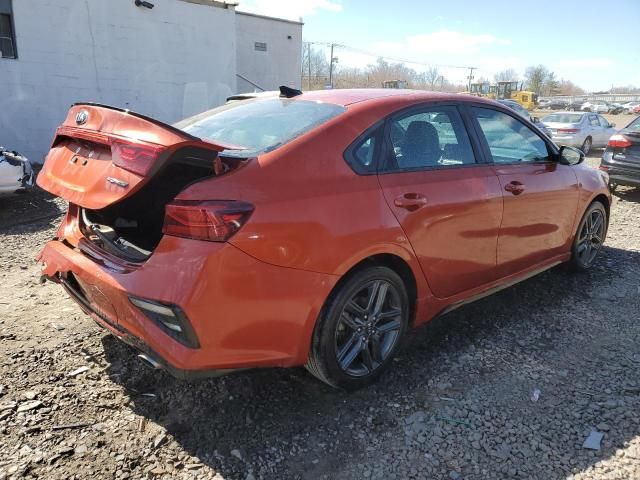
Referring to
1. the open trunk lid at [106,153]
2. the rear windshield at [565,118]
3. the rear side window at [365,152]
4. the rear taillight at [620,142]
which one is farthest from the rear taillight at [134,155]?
the rear windshield at [565,118]

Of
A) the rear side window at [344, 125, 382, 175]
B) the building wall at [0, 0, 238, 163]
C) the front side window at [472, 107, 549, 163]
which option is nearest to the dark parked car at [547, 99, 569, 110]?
the building wall at [0, 0, 238, 163]

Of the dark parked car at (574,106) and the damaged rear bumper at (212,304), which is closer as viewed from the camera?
the damaged rear bumper at (212,304)

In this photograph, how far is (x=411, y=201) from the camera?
2.84 metres

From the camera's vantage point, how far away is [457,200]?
311 centimetres

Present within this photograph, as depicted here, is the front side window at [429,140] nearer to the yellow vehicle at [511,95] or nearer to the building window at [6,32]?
the building window at [6,32]

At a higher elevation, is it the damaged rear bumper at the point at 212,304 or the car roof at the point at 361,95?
the car roof at the point at 361,95

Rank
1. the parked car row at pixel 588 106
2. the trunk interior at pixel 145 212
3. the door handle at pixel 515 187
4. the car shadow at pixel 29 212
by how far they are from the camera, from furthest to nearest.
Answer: the parked car row at pixel 588 106 < the car shadow at pixel 29 212 < the door handle at pixel 515 187 < the trunk interior at pixel 145 212

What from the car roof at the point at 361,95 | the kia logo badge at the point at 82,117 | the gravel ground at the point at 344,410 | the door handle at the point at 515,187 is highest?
the car roof at the point at 361,95

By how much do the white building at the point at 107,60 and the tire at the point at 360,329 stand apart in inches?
404

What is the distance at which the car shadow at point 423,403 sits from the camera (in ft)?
7.88

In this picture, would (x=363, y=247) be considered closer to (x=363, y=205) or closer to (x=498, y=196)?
(x=363, y=205)

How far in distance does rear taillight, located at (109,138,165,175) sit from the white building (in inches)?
379

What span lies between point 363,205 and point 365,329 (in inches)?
29.0

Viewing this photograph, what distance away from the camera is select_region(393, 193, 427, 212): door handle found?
2784 millimetres
